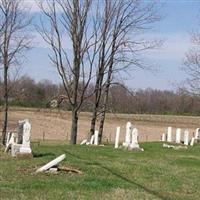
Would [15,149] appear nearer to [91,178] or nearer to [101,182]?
[91,178]

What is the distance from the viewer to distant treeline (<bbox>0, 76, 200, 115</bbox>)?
115 ft

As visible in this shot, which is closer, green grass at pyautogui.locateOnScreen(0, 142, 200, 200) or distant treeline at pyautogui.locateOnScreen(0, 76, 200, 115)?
green grass at pyautogui.locateOnScreen(0, 142, 200, 200)

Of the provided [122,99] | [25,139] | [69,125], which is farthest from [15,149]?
[69,125]

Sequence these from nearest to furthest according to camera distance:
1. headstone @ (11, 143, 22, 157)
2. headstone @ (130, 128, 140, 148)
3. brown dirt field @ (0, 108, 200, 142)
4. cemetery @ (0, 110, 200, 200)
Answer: cemetery @ (0, 110, 200, 200) → headstone @ (11, 143, 22, 157) → headstone @ (130, 128, 140, 148) → brown dirt field @ (0, 108, 200, 142)

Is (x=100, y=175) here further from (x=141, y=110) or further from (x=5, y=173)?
(x=141, y=110)

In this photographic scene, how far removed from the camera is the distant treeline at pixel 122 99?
34969mm

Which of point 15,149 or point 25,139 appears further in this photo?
point 15,149

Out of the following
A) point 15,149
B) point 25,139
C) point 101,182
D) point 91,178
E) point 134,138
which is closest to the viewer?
point 101,182

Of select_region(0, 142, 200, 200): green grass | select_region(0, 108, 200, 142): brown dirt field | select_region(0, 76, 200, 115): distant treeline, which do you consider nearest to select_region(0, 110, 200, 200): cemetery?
select_region(0, 142, 200, 200): green grass

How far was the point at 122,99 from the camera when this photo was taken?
48.8 meters

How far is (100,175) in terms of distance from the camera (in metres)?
12.2

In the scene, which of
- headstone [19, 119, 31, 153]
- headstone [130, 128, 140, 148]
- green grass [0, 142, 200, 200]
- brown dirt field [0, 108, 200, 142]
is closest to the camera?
green grass [0, 142, 200, 200]

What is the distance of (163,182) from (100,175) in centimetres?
136

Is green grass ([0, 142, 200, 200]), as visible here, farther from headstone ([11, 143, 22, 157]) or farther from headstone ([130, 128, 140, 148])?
headstone ([130, 128, 140, 148])
